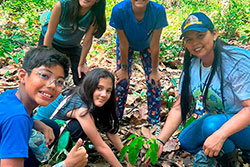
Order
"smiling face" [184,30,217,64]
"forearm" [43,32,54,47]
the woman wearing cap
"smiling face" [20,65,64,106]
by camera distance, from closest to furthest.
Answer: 1. "smiling face" [20,65,64,106]
2. the woman wearing cap
3. "smiling face" [184,30,217,64]
4. "forearm" [43,32,54,47]

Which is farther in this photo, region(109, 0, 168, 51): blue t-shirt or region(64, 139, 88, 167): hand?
region(109, 0, 168, 51): blue t-shirt

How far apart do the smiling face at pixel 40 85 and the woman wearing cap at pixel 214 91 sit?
100 cm

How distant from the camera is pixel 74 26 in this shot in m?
2.86

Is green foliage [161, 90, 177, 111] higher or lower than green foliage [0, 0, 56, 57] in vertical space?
lower

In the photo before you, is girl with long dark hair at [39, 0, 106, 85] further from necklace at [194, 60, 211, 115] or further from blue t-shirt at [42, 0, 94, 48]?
necklace at [194, 60, 211, 115]

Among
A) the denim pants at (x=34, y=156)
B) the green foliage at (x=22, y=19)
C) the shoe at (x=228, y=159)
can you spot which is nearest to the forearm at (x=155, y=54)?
the shoe at (x=228, y=159)

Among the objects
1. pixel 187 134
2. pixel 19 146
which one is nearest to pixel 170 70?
pixel 187 134

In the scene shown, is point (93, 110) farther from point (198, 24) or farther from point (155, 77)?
point (198, 24)

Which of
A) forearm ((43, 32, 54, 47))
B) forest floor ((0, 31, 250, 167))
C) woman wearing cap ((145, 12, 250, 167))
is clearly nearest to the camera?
woman wearing cap ((145, 12, 250, 167))

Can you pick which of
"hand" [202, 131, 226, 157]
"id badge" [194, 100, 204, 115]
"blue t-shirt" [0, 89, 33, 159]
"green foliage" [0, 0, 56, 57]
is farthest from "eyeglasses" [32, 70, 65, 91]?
"green foliage" [0, 0, 56, 57]

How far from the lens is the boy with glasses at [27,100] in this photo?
139cm

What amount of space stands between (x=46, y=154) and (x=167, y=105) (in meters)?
A: 1.91

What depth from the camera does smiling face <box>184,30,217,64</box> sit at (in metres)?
2.01

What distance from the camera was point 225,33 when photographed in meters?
6.11
